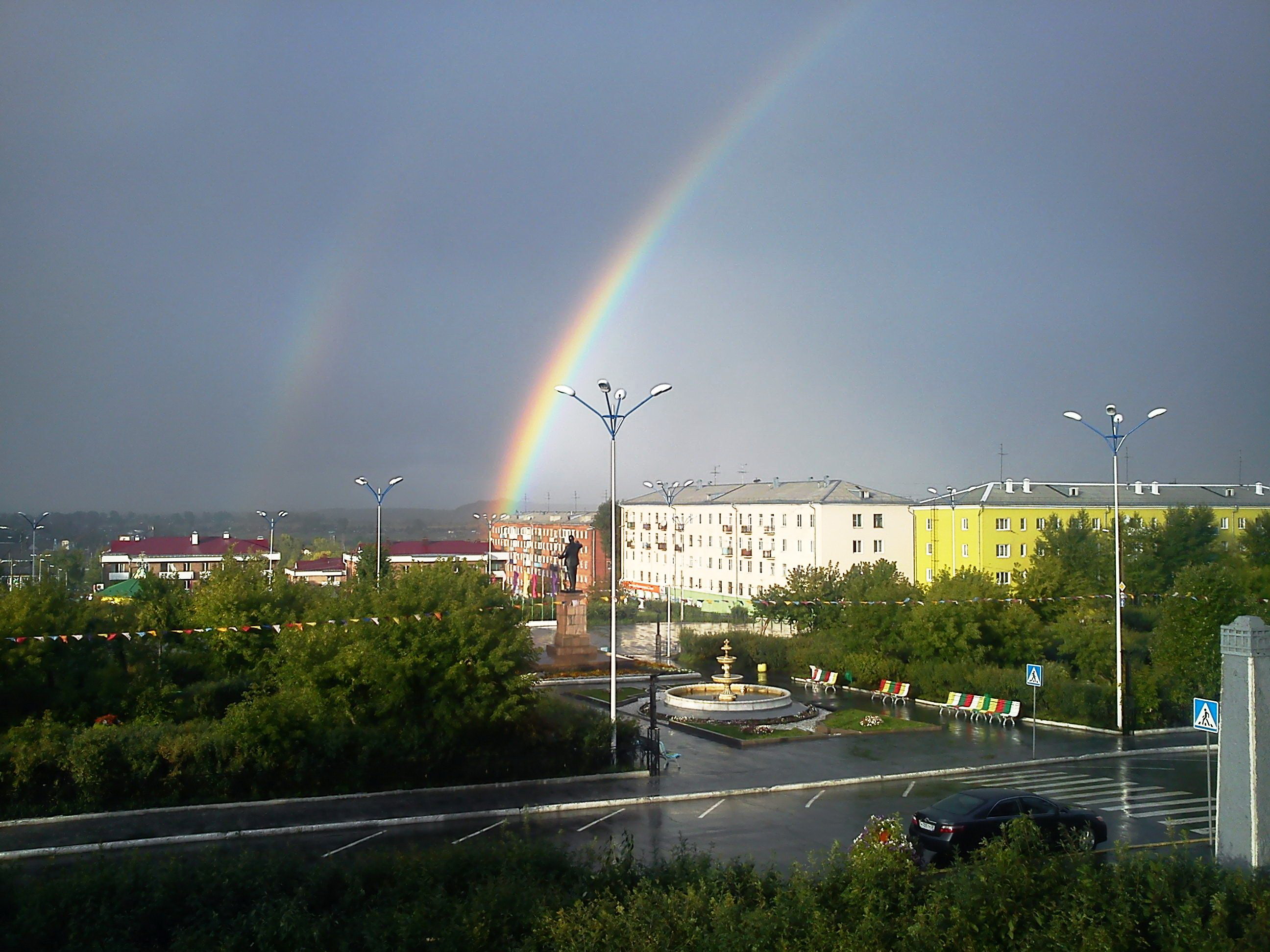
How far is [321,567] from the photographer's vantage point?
267 ft

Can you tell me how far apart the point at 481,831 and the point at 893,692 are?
17.1 metres

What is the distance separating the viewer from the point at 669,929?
7.56 m

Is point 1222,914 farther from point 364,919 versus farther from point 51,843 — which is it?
point 51,843

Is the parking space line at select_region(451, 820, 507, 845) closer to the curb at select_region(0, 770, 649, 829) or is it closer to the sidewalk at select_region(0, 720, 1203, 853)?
the sidewalk at select_region(0, 720, 1203, 853)

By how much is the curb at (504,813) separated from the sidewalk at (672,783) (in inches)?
2.7

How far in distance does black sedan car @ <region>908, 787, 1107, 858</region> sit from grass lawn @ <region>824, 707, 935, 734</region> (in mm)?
10137

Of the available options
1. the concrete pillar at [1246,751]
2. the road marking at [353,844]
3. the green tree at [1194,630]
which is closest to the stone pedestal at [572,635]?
the green tree at [1194,630]

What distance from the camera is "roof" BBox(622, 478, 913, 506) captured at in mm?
61875

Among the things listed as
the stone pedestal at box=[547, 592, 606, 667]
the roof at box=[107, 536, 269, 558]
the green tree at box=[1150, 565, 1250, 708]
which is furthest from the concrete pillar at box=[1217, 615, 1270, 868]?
the roof at box=[107, 536, 269, 558]

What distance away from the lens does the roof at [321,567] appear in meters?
78.6

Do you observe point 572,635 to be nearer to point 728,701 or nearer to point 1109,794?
point 728,701

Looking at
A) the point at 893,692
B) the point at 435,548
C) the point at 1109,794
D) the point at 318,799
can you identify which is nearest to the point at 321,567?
the point at 435,548

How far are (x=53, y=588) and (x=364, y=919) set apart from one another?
57.2ft

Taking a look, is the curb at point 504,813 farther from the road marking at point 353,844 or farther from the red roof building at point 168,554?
the red roof building at point 168,554
